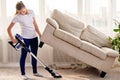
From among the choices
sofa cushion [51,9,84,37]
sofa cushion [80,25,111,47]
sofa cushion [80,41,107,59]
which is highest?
sofa cushion [51,9,84,37]

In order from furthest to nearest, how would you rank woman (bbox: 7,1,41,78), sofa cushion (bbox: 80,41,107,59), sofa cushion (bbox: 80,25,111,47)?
1. sofa cushion (bbox: 80,25,111,47)
2. sofa cushion (bbox: 80,41,107,59)
3. woman (bbox: 7,1,41,78)

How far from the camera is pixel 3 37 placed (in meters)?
5.91

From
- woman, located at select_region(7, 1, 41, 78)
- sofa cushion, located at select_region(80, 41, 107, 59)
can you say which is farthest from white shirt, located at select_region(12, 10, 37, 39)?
sofa cushion, located at select_region(80, 41, 107, 59)

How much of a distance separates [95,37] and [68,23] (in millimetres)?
573

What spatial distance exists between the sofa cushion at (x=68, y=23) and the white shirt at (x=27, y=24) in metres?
0.75

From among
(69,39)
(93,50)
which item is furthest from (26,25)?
(93,50)

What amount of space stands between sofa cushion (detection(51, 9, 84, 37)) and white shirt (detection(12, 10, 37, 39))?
29.7 inches

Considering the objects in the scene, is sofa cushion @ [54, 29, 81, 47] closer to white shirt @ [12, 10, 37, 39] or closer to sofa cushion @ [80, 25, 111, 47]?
white shirt @ [12, 10, 37, 39]

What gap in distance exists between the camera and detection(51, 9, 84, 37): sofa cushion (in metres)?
5.48

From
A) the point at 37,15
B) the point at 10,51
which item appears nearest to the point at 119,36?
the point at 37,15

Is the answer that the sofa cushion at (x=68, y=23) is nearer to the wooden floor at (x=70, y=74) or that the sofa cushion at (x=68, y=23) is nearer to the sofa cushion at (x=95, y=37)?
the sofa cushion at (x=95, y=37)

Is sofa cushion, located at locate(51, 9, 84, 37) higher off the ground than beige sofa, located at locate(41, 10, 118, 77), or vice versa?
sofa cushion, located at locate(51, 9, 84, 37)

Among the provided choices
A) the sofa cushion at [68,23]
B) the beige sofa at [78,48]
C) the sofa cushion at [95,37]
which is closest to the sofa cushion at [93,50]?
the beige sofa at [78,48]

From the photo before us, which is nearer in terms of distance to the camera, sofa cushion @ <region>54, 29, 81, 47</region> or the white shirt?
the white shirt
